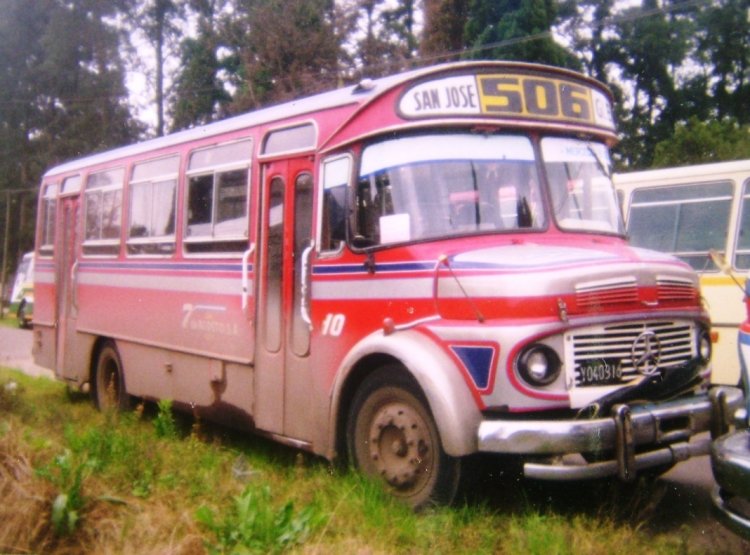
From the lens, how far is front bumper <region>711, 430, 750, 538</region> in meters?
4.45

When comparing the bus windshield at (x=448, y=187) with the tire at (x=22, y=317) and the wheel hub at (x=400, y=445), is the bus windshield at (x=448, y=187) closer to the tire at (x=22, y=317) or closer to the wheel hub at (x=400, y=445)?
the wheel hub at (x=400, y=445)

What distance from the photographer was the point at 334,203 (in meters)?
6.90

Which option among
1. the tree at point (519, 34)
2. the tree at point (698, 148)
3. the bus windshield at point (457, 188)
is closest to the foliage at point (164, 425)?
the bus windshield at point (457, 188)

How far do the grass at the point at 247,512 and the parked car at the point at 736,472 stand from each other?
0.61m

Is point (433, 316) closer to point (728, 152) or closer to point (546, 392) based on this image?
point (546, 392)

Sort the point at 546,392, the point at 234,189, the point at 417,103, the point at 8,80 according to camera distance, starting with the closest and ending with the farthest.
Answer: the point at 546,392
the point at 417,103
the point at 234,189
the point at 8,80

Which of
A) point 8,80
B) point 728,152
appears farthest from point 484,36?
point 8,80

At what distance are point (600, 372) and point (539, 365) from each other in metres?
0.39

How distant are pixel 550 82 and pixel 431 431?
107 inches

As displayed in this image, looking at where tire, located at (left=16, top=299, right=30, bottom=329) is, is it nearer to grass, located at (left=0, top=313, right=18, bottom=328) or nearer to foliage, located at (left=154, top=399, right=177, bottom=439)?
grass, located at (left=0, top=313, right=18, bottom=328)

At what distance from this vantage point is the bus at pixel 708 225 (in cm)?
1041

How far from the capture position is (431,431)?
19.1ft

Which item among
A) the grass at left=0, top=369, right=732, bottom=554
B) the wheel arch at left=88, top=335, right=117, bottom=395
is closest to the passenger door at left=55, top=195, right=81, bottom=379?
the wheel arch at left=88, top=335, right=117, bottom=395

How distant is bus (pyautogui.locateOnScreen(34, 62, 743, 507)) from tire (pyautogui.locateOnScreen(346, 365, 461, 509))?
0.05 feet
